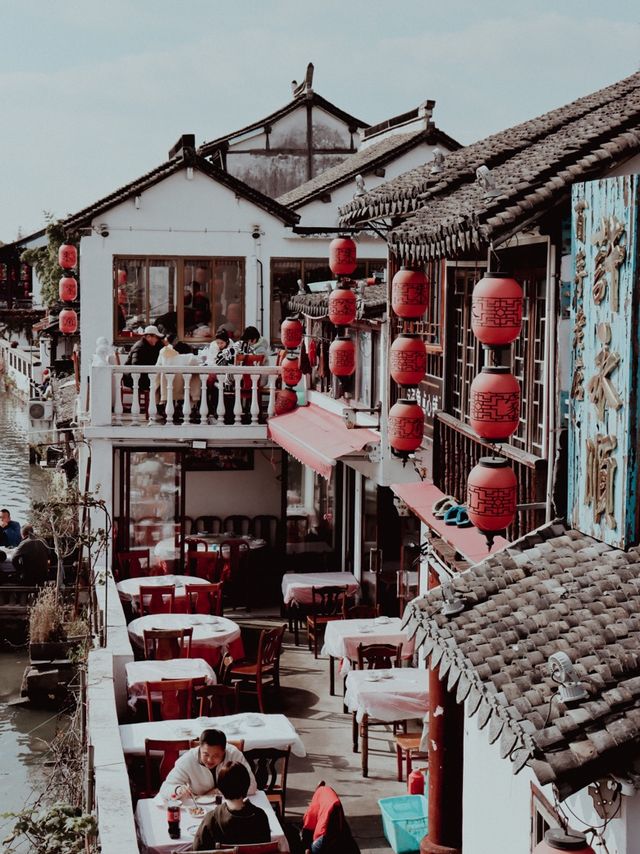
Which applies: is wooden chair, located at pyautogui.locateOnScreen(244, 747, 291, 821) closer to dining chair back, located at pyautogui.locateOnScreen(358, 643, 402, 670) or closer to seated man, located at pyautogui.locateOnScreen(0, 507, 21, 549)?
dining chair back, located at pyautogui.locateOnScreen(358, 643, 402, 670)

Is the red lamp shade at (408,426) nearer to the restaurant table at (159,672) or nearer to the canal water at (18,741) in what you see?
the restaurant table at (159,672)

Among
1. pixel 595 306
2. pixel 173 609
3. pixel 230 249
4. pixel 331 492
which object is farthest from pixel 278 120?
pixel 595 306

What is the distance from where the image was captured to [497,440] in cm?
871

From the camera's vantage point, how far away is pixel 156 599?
60.5ft

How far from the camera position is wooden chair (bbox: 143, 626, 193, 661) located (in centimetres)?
1548

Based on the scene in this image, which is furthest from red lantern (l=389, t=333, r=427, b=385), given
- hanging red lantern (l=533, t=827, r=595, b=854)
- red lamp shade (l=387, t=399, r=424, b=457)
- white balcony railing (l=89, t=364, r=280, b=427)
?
white balcony railing (l=89, t=364, r=280, b=427)

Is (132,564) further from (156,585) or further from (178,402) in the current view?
(178,402)

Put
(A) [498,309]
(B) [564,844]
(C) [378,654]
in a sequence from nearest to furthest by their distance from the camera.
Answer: (B) [564,844]
(A) [498,309]
(C) [378,654]

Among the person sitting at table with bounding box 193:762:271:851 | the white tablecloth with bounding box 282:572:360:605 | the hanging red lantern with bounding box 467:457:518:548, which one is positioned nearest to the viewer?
the hanging red lantern with bounding box 467:457:518:548

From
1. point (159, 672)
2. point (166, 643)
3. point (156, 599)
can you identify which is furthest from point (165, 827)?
point (156, 599)

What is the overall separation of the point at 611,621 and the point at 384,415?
9015mm

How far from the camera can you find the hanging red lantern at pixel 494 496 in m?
8.67

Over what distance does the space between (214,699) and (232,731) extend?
245cm

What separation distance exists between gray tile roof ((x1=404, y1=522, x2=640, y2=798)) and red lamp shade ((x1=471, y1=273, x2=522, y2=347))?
1329mm
